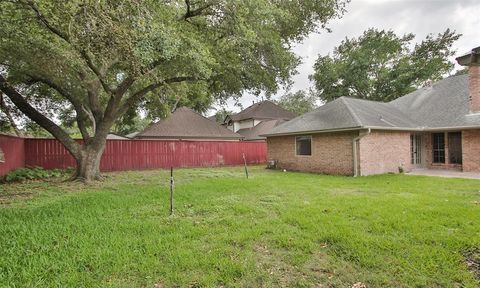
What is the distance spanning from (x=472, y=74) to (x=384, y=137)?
669 centimetres

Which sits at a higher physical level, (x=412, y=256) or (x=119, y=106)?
(x=119, y=106)

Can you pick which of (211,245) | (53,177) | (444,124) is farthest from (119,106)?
(444,124)

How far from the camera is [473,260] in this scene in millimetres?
3312

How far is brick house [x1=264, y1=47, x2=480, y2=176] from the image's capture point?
38.2ft

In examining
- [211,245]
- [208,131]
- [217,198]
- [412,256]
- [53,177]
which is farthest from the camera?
[208,131]

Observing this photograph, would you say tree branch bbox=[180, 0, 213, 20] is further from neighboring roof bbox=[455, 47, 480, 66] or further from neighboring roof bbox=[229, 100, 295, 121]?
neighboring roof bbox=[229, 100, 295, 121]

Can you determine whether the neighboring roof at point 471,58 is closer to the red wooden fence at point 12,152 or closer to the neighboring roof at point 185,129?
the red wooden fence at point 12,152

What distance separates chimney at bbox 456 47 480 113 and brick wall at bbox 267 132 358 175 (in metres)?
6.14

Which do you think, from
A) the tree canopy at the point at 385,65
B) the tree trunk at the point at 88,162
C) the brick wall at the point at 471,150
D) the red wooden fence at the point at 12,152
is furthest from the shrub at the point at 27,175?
the tree canopy at the point at 385,65

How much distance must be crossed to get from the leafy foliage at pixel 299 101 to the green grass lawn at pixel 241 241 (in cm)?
4135

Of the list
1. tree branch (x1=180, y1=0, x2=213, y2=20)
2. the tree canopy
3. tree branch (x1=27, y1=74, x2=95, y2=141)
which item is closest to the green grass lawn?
tree branch (x1=27, y1=74, x2=95, y2=141)

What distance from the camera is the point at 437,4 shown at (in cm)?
1122

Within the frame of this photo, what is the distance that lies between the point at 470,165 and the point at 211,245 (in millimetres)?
13079

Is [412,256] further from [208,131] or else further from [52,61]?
[208,131]
